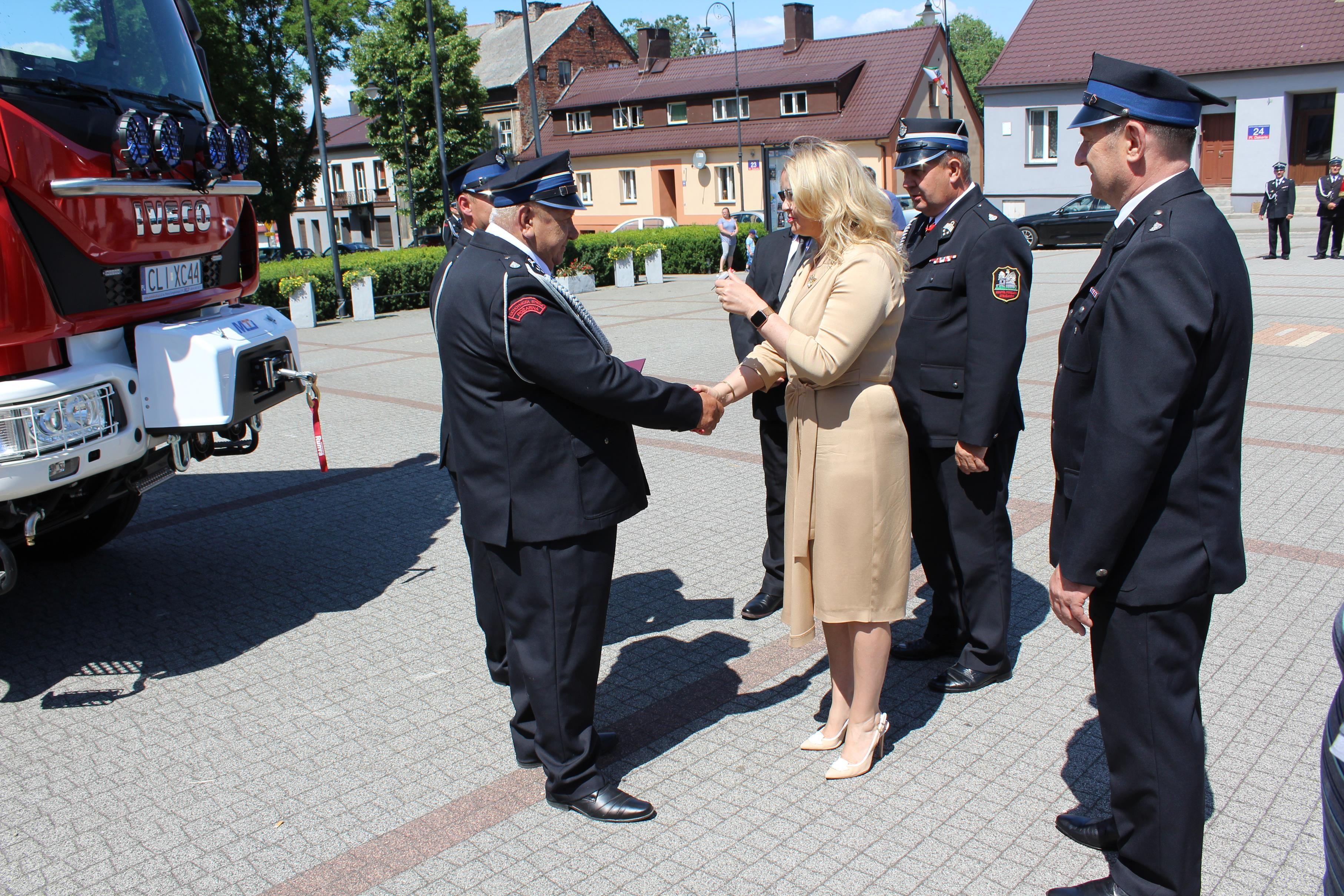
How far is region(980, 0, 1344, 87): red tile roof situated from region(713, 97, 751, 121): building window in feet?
40.4

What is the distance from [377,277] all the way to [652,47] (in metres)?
37.1

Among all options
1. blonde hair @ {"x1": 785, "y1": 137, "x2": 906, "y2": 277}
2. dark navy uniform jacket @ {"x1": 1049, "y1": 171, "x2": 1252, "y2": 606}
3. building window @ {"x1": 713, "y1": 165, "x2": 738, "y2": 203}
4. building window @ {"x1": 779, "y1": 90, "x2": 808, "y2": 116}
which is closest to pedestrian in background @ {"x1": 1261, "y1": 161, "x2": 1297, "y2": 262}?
blonde hair @ {"x1": 785, "y1": 137, "x2": 906, "y2": 277}

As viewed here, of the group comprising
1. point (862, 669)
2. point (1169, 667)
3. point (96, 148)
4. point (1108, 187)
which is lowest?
point (862, 669)

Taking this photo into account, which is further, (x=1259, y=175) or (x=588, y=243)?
(x=1259, y=175)

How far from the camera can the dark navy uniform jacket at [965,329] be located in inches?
148

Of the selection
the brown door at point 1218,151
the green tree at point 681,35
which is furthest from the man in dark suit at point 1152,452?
the green tree at point 681,35

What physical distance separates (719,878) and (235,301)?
12.7 feet

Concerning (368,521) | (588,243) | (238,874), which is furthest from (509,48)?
(238,874)

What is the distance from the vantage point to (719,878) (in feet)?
9.60

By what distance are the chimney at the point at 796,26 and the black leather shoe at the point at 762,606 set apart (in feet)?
151

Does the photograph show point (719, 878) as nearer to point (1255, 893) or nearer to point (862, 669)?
point (862, 669)

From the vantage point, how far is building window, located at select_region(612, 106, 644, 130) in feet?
164

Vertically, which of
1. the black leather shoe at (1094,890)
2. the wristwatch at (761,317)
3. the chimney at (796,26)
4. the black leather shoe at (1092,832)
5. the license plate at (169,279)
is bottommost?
the black leather shoe at (1092,832)

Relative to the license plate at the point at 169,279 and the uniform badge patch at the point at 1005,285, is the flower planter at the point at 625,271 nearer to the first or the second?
the license plate at the point at 169,279
